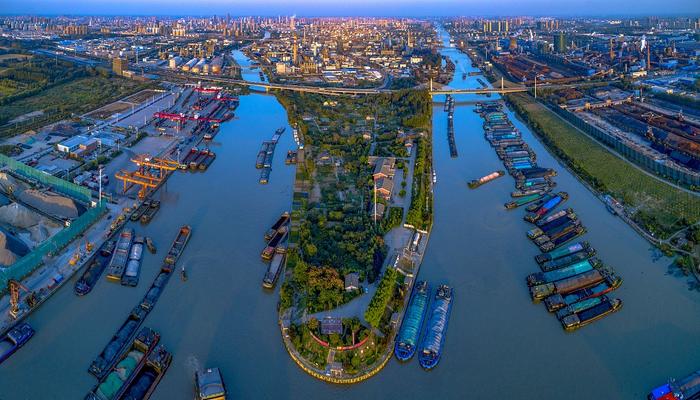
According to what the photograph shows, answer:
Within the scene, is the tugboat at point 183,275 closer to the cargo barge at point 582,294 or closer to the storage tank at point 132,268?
the storage tank at point 132,268

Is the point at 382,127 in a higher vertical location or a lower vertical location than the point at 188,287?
higher

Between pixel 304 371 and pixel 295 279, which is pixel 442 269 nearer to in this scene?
pixel 295 279

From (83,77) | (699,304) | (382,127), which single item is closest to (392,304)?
(699,304)

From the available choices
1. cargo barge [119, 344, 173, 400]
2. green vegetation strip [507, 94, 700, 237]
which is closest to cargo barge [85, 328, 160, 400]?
cargo barge [119, 344, 173, 400]

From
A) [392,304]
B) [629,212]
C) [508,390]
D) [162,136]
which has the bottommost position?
[508,390]

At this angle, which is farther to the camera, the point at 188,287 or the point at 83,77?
→ the point at 83,77

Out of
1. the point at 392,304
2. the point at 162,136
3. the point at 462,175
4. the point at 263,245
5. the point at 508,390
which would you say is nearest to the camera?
the point at 508,390

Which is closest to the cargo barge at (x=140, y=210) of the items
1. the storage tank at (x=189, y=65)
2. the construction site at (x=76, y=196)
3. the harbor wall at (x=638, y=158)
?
the construction site at (x=76, y=196)

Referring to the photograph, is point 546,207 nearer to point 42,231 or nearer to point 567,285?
point 567,285
